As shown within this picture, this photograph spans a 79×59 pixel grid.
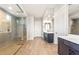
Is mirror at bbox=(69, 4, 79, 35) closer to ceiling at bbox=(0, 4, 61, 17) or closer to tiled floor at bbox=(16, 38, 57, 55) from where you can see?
tiled floor at bbox=(16, 38, 57, 55)

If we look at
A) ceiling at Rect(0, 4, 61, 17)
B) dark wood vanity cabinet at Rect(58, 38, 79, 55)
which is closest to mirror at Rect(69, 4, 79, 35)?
dark wood vanity cabinet at Rect(58, 38, 79, 55)

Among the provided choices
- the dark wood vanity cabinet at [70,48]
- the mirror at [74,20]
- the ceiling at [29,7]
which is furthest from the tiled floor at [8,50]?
the mirror at [74,20]

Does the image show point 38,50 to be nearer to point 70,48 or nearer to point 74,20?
point 74,20

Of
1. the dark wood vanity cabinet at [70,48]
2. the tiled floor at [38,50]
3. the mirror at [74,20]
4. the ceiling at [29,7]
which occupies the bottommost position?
the tiled floor at [38,50]

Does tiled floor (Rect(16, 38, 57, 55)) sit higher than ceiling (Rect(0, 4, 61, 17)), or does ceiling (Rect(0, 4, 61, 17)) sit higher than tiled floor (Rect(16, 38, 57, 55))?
ceiling (Rect(0, 4, 61, 17))

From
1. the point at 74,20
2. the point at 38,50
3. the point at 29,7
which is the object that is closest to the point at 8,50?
the point at 38,50

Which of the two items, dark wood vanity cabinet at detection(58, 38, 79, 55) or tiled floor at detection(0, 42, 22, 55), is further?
tiled floor at detection(0, 42, 22, 55)

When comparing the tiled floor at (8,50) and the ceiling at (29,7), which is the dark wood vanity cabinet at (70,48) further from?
the ceiling at (29,7)

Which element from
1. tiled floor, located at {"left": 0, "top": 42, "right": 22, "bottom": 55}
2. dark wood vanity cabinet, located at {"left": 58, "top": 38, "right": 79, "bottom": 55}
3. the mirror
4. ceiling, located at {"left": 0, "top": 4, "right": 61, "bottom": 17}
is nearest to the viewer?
dark wood vanity cabinet, located at {"left": 58, "top": 38, "right": 79, "bottom": 55}

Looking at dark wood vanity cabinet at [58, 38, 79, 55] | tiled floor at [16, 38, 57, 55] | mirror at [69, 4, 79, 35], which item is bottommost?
tiled floor at [16, 38, 57, 55]

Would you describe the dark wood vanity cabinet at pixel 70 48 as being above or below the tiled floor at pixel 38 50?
above
